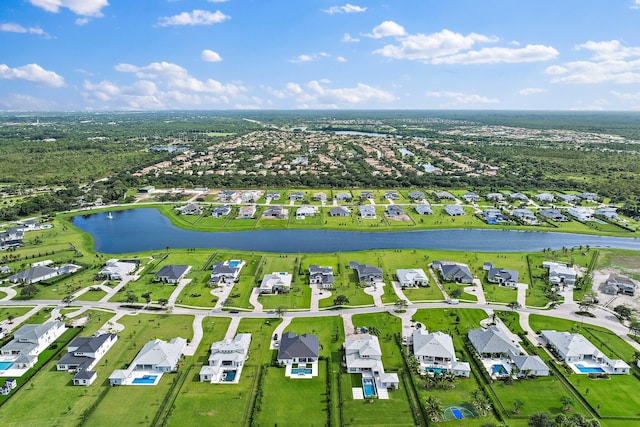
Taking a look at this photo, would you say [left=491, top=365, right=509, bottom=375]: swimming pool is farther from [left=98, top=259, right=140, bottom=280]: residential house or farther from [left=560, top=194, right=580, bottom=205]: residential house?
[left=560, top=194, right=580, bottom=205]: residential house

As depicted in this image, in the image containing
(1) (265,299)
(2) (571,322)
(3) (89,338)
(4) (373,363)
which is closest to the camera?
Answer: (4) (373,363)

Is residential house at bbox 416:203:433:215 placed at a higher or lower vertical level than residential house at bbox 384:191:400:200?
lower

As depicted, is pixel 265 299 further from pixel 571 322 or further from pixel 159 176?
pixel 159 176

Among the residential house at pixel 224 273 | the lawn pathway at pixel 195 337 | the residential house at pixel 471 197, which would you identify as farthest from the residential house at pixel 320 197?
the lawn pathway at pixel 195 337

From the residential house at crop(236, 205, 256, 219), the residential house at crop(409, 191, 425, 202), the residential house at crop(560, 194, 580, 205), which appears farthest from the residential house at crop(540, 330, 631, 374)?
the residential house at crop(560, 194, 580, 205)

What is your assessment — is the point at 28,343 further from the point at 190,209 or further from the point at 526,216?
the point at 526,216

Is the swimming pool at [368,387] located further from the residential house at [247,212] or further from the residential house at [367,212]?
the residential house at [247,212]

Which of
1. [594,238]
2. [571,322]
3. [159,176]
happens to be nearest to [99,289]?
[571,322]
